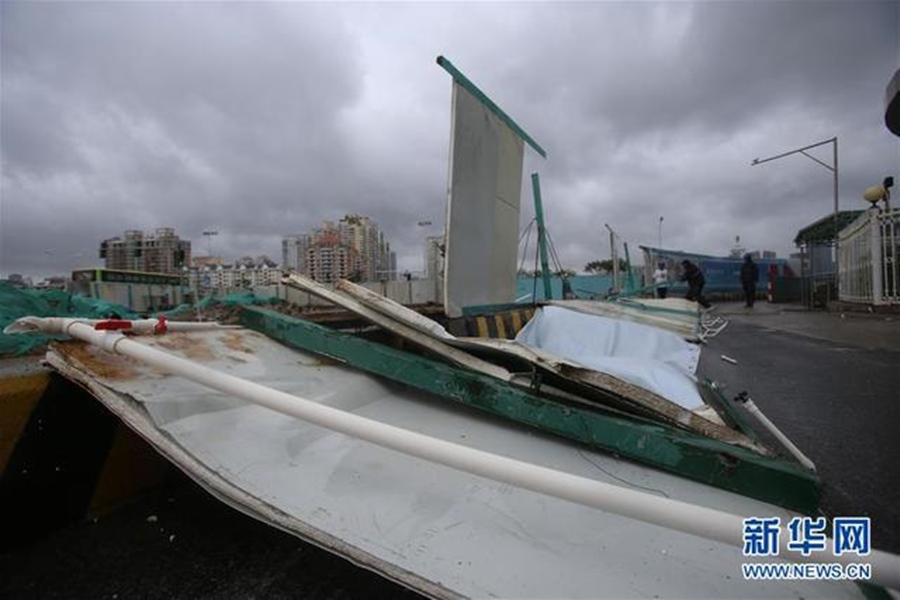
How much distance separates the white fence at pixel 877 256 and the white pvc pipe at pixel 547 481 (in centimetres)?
1113

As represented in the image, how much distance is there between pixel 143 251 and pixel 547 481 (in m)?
39.4

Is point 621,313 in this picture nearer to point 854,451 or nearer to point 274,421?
point 854,451

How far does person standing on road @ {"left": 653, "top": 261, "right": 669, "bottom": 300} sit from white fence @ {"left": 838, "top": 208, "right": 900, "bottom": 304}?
13.7 feet

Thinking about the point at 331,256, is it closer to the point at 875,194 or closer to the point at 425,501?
the point at 875,194

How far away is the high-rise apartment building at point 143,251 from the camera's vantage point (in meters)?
29.1

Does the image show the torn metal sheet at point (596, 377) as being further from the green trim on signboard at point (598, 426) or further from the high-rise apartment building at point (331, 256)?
the high-rise apartment building at point (331, 256)

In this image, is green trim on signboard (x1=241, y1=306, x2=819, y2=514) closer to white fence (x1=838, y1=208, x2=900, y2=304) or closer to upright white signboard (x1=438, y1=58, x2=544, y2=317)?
upright white signboard (x1=438, y1=58, x2=544, y2=317)

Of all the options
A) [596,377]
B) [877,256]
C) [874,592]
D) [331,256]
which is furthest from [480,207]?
[331,256]

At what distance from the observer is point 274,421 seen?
1.72 m

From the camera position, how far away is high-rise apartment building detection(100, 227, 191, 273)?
2909cm

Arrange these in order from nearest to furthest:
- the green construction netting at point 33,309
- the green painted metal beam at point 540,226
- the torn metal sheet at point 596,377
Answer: the torn metal sheet at point 596,377 → the green construction netting at point 33,309 → the green painted metal beam at point 540,226

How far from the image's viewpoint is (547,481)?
0.98m

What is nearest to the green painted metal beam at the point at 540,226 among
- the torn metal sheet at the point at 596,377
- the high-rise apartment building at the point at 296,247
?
the torn metal sheet at the point at 596,377

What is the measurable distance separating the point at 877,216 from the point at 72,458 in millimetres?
12670
